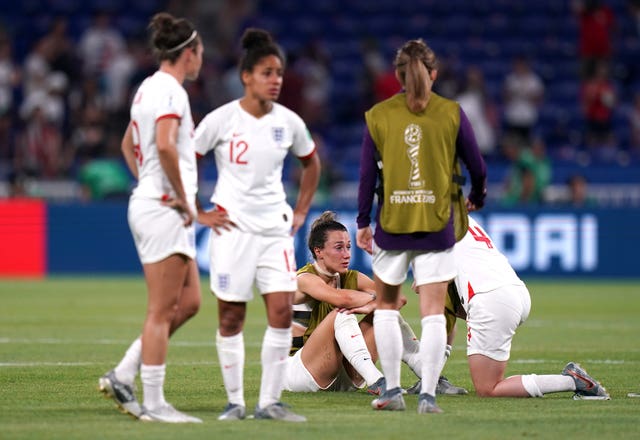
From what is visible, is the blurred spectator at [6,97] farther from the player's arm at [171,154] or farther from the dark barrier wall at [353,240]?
the player's arm at [171,154]

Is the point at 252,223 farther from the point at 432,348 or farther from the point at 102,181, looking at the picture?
the point at 102,181

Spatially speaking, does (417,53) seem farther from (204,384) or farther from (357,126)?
(357,126)

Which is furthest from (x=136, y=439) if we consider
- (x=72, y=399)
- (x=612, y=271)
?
(x=612, y=271)

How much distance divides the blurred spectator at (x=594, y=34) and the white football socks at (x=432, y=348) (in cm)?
1738

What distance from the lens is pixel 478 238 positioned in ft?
28.1

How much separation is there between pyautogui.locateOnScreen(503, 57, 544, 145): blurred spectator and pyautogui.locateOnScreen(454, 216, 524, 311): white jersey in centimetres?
1408

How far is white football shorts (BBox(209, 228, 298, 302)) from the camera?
699cm

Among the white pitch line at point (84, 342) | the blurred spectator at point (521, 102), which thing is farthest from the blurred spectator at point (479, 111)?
the white pitch line at point (84, 342)

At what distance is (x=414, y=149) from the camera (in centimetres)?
730

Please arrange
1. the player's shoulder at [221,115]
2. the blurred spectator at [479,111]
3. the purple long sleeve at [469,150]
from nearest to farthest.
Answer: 1. the player's shoulder at [221,115]
2. the purple long sleeve at [469,150]
3. the blurred spectator at [479,111]

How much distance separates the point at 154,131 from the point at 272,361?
1424 millimetres

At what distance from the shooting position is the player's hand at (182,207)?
22.5 ft

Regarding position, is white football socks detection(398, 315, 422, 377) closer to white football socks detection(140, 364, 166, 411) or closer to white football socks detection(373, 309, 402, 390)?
white football socks detection(373, 309, 402, 390)

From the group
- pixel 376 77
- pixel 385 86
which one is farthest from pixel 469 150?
pixel 376 77
